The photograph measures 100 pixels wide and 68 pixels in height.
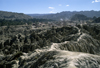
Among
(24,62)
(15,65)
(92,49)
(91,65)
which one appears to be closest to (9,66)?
(15,65)

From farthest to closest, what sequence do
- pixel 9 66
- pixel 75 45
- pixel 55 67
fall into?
pixel 75 45, pixel 9 66, pixel 55 67

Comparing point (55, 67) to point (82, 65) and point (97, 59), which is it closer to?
point (82, 65)

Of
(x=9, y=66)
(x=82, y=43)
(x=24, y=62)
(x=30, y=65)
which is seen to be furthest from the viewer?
(x=82, y=43)

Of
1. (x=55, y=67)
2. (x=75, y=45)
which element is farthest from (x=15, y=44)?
(x=55, y=67)

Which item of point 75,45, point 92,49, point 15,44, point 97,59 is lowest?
point 15,44

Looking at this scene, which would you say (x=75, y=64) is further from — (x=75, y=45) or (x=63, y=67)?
(x=75, y=45)

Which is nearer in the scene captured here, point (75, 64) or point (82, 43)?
point (75, 64)

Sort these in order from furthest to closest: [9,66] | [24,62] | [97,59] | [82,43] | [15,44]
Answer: [15,44] < [82,43] < [9,66] < [24,62] < [97,59]

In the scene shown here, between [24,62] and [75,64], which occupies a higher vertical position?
[75,64]

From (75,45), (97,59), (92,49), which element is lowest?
(92,49)
